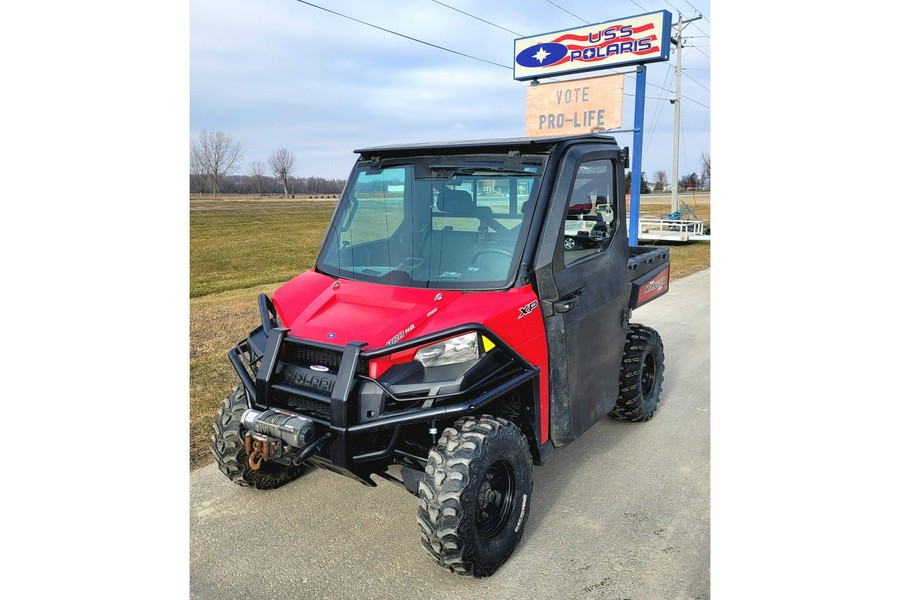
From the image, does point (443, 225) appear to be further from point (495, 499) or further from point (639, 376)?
point (639, 376)

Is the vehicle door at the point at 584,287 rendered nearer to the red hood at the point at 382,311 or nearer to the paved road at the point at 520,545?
the red hood at the point at 382,311

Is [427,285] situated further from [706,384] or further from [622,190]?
[706,384]

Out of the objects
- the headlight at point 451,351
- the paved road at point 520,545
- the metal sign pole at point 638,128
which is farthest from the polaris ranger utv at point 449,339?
the metal sign pole at point 638,128

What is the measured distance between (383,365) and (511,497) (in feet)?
3.21

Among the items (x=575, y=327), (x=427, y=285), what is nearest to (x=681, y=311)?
(x=575, y=327)

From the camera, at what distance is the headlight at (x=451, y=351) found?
3.19m

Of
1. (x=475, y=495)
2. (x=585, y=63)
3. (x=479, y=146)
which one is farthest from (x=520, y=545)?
→ (x=585, y=63)

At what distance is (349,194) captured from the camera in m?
4.22

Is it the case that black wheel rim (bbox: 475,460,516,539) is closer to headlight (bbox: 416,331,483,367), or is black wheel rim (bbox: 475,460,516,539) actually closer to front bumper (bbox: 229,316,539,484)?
front bumper (bbox: 229,316,539,484)

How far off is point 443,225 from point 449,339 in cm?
89

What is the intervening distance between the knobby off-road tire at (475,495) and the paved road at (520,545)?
164 millimetres

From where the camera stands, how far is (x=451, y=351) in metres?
3.19

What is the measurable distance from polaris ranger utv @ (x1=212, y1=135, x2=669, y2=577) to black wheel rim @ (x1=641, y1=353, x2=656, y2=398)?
81 cm

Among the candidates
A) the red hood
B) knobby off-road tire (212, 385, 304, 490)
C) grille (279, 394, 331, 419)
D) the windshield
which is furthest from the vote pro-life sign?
grille (279, 394, 331, 419)
